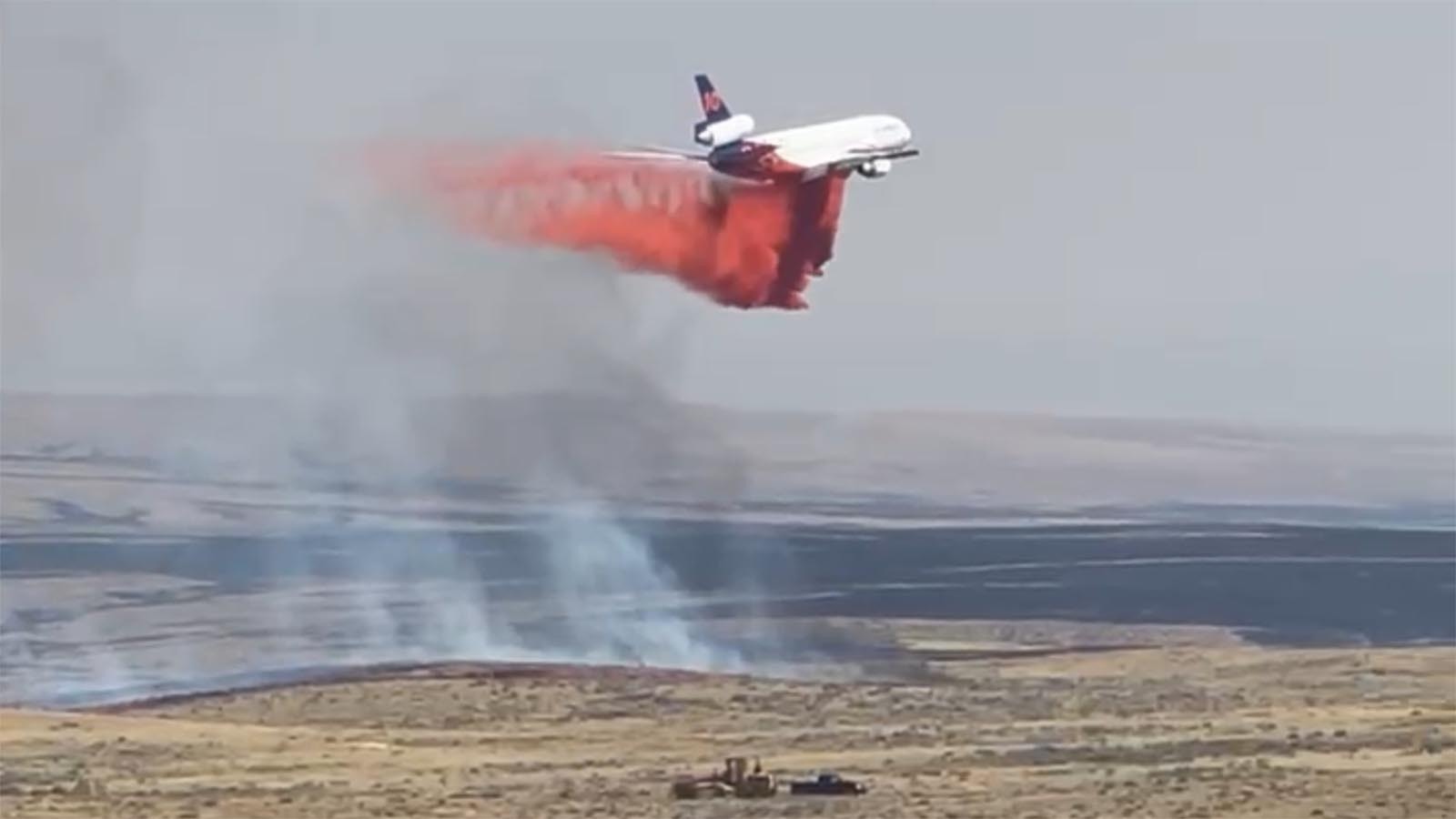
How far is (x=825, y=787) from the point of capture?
9975 centimetres

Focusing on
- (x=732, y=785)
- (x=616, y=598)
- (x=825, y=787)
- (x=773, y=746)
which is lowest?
(x=825, y=787)

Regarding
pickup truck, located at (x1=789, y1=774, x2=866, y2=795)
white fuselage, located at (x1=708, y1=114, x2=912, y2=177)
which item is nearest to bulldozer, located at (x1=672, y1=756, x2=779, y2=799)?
pickup truck, located at (x1=789, y1=774, x2=866, y2=795)

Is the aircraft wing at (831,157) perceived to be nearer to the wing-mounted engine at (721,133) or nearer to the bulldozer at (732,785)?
the wing-mounted engine at (721,133)

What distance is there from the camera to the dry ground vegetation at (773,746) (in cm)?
9781

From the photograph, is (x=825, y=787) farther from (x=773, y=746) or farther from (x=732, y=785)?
(x=773, y=746)

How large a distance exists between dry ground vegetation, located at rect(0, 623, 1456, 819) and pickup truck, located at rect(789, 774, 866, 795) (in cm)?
68

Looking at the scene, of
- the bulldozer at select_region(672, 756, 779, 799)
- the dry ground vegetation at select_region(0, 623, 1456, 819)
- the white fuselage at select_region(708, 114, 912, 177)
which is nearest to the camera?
the dry ground vegetation at select_region(0, 623, 1456, 819)

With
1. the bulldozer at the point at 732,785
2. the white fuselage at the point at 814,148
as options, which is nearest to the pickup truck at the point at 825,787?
the bulldozer at the point at 732,785

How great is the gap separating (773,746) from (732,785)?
12.8 metres

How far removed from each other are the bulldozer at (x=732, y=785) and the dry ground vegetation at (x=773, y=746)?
2.32ft

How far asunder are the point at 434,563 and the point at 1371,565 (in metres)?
57.9

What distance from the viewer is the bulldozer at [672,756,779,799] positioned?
327 feet

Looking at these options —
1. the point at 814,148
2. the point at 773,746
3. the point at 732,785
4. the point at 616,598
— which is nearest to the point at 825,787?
the point at 732,785

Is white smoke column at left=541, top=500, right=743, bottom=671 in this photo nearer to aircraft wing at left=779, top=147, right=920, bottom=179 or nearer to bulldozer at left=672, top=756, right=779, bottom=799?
aircraft wing at left=779, top=147, right=920, bottom=179
